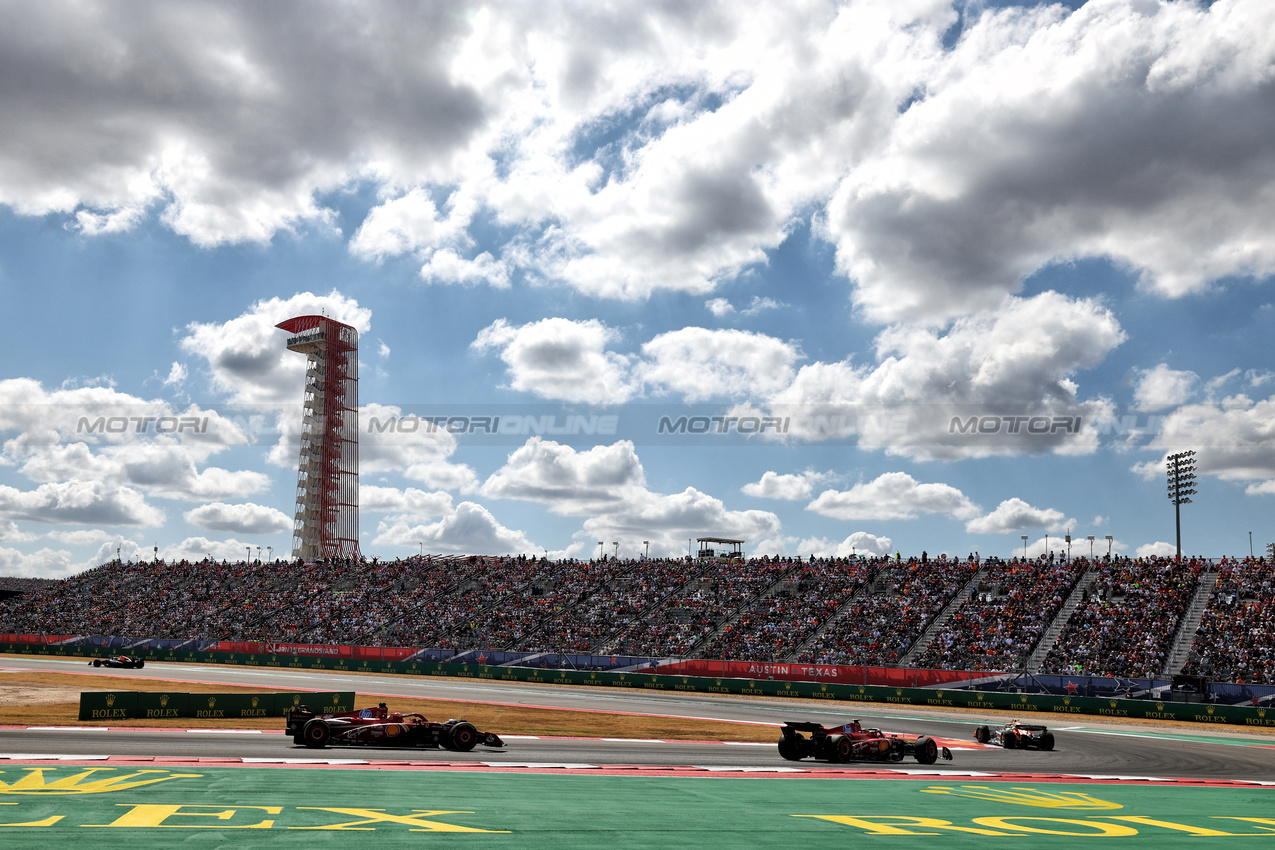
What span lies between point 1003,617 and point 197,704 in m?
36.8

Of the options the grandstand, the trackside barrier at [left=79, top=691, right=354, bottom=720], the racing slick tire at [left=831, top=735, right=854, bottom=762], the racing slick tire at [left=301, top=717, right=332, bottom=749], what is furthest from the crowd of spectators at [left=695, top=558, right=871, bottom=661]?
the racing slick tire at [left=301, top=717, right=332, bottom=749]

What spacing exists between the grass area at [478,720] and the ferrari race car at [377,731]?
5.68 metres

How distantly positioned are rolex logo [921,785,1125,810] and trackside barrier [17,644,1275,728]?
17.7 m

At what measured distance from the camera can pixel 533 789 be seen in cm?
1479

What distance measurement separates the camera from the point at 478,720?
2991cm

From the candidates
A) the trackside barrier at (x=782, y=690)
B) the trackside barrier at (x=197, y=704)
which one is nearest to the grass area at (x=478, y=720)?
the trackside barrier at (x=197, y=704)

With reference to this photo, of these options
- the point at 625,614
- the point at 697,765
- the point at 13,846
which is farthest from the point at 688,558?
the point at 13,846

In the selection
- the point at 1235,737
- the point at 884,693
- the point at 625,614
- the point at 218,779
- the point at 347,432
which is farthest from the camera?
the point at 347,432

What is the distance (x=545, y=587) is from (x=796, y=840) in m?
56.3

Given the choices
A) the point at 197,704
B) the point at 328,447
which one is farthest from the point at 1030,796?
the point at 328,447

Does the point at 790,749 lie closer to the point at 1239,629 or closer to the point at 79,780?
the point at 79,780

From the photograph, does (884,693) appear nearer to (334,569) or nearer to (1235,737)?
(1235,737)

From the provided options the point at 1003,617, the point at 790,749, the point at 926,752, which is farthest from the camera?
the point at 1003,617

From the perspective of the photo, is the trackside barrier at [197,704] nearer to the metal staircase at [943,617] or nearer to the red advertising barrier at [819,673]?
the red advertising barrier at [819,673]
